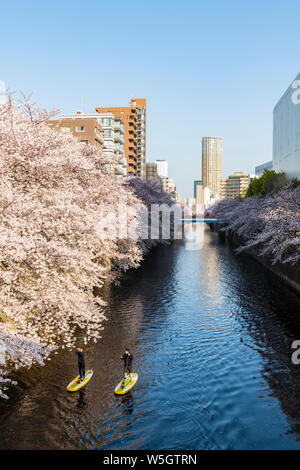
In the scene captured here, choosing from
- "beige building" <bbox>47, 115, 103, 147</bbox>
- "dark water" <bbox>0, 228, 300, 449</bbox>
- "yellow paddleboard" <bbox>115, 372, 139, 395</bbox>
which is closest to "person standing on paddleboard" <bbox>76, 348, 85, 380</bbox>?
"dark water" <bbox>0, 228, 300, 449</bbox>

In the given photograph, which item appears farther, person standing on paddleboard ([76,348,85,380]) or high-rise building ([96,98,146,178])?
high-rise building ([96,98,146,178])

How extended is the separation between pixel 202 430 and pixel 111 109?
115m

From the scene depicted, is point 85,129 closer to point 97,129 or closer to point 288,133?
point 97,129

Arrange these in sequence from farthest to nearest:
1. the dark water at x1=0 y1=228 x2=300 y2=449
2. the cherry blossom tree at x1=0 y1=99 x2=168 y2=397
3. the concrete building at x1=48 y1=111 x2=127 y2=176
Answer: the concrete building at x1=48 y1=111 x2=127 y2=176 → the cherry blossom tree at x1=0 y1=99 x2=168 y2=397 → the dark water at x1=0 y1=228 x2=300 y2=449

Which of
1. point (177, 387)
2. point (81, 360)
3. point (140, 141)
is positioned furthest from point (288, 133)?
point (140, 141)

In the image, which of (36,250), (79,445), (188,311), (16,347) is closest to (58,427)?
(79,445)

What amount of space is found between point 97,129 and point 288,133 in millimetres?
32980

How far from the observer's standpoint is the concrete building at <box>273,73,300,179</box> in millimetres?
49656

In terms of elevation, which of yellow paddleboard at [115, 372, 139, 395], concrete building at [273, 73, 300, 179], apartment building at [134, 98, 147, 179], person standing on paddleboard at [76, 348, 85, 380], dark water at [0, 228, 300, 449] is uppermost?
apartment building at [134, 98, 147, 179]

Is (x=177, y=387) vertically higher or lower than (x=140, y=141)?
lower

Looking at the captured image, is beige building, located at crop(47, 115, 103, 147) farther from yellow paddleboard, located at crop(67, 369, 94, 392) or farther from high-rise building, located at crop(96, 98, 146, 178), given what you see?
yellow paddleboard, located at crop(67, 369, 94, 392)

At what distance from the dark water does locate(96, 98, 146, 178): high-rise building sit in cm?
8312

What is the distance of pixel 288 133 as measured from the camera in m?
55.0

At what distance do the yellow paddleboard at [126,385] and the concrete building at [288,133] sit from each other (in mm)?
39541
